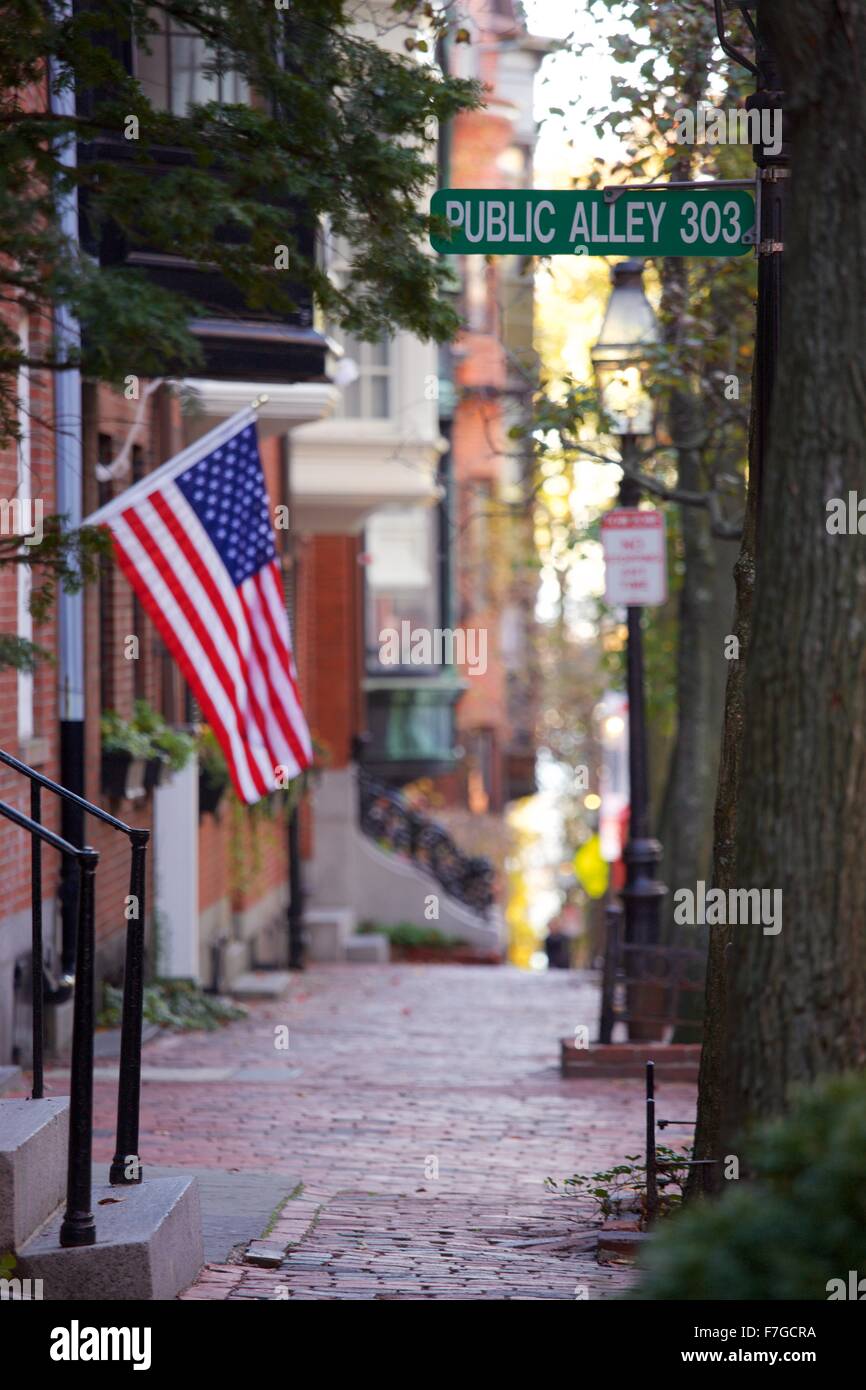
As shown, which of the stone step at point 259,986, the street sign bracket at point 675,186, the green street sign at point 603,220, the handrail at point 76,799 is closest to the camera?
the handrail at point 76,799

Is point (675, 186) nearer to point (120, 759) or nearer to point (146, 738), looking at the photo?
point (120, 759)

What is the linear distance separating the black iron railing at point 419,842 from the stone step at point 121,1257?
66.5 ft

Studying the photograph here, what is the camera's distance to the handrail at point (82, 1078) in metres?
5.23

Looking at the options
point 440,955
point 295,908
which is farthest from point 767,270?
point 440,955

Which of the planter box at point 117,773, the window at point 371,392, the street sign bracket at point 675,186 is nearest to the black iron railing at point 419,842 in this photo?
the window at point 371,392

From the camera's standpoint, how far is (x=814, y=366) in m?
4.34

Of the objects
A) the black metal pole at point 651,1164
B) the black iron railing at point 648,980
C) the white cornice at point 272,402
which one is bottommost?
the black iron railing at point 648,980

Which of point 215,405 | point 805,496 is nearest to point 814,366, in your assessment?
point 805,496

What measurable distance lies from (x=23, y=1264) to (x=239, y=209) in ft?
12.0

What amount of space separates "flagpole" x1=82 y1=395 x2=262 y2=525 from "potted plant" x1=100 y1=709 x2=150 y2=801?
3014mm

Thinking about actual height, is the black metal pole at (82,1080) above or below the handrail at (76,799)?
below

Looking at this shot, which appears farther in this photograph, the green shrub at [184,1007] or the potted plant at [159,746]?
the potted plant at [159,746]

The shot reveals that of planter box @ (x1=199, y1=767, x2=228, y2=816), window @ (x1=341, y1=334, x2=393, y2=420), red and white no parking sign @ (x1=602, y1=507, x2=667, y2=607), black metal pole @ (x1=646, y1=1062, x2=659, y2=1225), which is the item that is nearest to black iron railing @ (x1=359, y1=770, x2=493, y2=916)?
window @ (x1=341, y1=334, x2=393, y2=420)

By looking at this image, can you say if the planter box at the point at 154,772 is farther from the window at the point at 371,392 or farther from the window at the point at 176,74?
the window at the point at 371,392
